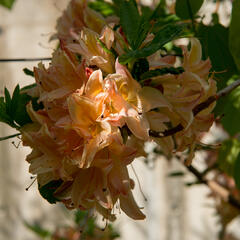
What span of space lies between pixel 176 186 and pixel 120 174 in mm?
1918

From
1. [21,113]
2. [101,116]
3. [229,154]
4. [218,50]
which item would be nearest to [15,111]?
[21,113]

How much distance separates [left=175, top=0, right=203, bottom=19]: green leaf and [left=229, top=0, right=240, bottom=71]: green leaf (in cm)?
8

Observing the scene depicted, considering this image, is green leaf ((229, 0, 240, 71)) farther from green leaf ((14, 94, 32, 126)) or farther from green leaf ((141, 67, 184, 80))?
green leaf ((14, 94, 32, 126))

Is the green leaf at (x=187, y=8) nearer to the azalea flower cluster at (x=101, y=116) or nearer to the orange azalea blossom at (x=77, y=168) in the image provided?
the azalea flower cluster at (x=101, y=116)

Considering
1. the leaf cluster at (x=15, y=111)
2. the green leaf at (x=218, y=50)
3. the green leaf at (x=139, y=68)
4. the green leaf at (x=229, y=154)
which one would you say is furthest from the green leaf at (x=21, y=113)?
the green leaf at (x=229, y=154)

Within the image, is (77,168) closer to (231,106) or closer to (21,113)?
(21,113)

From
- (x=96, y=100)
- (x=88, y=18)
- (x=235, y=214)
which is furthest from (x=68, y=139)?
(x=235, y=214)

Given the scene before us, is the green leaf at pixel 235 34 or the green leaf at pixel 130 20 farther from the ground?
the green leaf at pixel 130 20

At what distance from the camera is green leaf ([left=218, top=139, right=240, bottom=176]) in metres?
0.82

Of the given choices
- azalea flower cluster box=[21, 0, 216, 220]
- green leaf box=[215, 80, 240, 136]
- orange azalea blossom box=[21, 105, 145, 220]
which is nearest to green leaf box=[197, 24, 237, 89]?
green leaf box=[215, 80, 240, 136]

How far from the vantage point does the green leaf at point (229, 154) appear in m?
0.82

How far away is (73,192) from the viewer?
0.51 metres

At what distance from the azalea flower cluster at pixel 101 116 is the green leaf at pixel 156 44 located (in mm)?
13

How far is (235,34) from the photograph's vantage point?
62 centimetres
